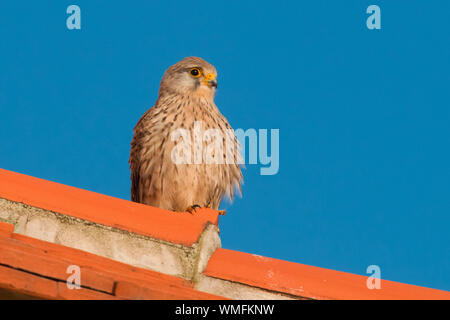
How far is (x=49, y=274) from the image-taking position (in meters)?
2.57

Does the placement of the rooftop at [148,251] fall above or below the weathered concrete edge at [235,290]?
above

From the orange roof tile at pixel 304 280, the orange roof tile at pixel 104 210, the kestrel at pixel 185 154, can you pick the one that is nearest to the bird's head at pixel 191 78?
the kestrel at pixel 185 154

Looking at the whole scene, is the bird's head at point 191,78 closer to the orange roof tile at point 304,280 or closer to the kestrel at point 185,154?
the kestrel at point 185,154

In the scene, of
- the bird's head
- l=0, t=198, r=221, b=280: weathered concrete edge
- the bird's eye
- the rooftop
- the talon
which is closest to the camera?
the rooftop

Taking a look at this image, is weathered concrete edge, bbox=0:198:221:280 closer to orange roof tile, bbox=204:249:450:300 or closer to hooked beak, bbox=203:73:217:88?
orange roof tile, bbox=204:249:450:300

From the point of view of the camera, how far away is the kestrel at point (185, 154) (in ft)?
15.6

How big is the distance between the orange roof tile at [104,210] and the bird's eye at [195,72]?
2224mm

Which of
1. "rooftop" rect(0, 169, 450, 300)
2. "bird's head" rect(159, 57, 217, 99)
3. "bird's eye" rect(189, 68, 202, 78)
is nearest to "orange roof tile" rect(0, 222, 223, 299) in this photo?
"rooftop" rect(0, 169, 450, 300)

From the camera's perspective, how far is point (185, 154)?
185 inches

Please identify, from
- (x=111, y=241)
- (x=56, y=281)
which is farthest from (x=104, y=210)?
(x=56, y=281)

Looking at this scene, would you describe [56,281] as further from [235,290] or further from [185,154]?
[185,154]

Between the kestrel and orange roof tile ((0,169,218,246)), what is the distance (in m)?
1.31

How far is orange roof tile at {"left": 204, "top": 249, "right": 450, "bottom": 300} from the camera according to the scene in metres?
2.90

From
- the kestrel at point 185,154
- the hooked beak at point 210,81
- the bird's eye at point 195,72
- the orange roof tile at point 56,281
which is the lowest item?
the orange roof tile at point 56,281
